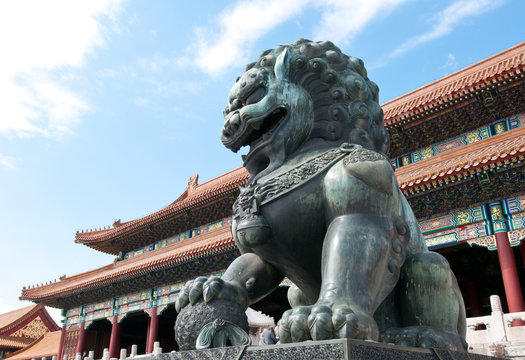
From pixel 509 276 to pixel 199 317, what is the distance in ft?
26.1

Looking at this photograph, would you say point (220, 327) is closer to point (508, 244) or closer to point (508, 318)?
point (508, 318)

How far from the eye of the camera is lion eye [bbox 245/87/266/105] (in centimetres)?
194

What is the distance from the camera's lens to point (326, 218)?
1699 mm

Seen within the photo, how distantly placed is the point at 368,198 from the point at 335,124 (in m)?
0.42

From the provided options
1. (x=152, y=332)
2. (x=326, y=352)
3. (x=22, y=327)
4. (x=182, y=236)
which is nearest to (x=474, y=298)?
(x=152, y=332)

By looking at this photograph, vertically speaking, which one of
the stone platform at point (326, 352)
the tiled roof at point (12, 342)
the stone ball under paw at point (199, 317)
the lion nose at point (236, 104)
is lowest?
the stone platform at point (326, 352)

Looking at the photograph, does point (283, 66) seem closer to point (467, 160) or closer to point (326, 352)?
point (326, 352)

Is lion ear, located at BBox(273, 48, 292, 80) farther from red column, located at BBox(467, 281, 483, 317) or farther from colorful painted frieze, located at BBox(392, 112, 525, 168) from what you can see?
red column, located at BBox(467, 281, 483, 317)

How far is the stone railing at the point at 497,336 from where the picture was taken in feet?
19.2

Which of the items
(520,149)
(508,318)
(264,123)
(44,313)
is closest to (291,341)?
(264,123)

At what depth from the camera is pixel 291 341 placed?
1.42 meters

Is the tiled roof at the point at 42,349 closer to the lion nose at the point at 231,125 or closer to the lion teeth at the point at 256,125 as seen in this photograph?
the lion nose at the point at 231,125

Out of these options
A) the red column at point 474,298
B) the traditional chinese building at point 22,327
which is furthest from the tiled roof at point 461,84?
the traditional chinese building at point 22,327

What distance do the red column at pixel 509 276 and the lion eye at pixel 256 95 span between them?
759 cm
